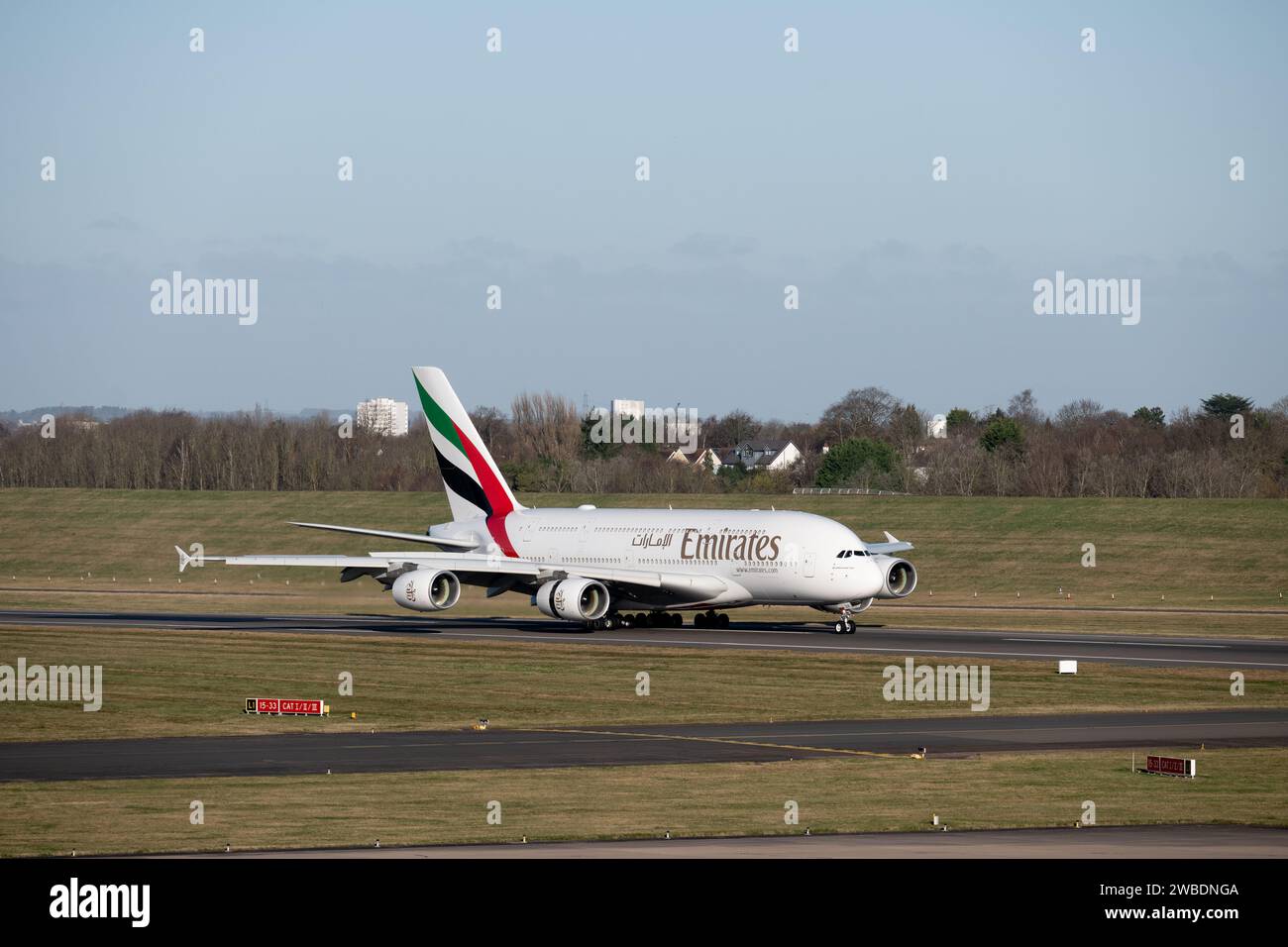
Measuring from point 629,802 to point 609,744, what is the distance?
8383 mm

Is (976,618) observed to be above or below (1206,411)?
below

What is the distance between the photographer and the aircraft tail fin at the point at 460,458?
253 feet

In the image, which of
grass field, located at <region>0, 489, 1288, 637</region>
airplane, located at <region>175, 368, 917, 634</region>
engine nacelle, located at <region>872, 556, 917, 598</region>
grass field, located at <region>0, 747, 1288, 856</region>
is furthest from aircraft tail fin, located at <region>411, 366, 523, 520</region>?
grass field, located at <region>0, 747, 1288, 856</region>

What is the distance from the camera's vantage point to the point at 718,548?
68.6 m

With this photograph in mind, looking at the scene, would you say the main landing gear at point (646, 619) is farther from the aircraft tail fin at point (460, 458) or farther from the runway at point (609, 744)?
the runway at point (609, 744)

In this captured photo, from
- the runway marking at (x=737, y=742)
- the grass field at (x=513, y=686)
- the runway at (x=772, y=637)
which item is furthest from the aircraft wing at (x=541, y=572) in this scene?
the runway marking at (x=737, y=742)

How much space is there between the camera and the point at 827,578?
6569 cm

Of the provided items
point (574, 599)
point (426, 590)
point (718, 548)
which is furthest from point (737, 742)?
point (426, 590)

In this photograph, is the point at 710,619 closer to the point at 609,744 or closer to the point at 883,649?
the point at 883,649

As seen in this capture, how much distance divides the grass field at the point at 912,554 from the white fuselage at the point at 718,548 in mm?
8192
